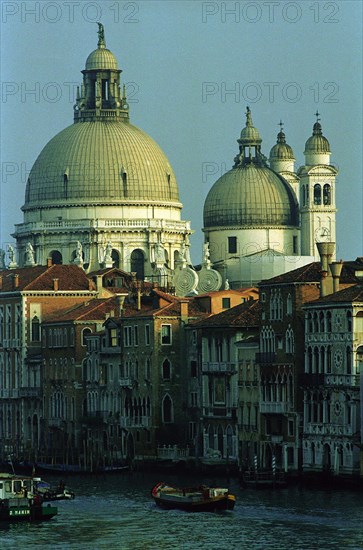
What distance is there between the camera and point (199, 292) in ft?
510

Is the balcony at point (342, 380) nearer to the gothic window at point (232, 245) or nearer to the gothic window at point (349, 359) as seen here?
the gothic window at point (349, 359)

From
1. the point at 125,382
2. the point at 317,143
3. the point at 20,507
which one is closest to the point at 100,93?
the point at 317,143

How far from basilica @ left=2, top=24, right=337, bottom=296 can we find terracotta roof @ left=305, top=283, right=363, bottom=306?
52470 millimetres

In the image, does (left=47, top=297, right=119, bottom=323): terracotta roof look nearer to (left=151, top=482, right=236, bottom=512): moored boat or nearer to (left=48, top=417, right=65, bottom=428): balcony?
(left=48, top=417, right=65, bottom=428): balcony

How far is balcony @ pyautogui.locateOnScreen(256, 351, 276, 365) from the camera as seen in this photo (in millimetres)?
114062

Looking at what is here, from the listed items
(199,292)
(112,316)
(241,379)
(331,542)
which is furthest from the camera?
(199,292)

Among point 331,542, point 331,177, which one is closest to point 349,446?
point 331,542

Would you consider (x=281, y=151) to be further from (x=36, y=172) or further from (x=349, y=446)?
(x=349, y=446)

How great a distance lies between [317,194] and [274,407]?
53096 mm

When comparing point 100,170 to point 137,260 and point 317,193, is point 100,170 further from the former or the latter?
point 317,193

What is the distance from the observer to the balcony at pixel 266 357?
4491 inches

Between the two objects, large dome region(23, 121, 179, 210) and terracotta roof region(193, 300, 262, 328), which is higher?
large dome region(23, 121, 179, 210)

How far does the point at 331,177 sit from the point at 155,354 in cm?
4341

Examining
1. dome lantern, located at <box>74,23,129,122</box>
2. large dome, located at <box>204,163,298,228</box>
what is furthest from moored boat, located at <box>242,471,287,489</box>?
dome lantern, located at <box>74,23,129,122</box>
